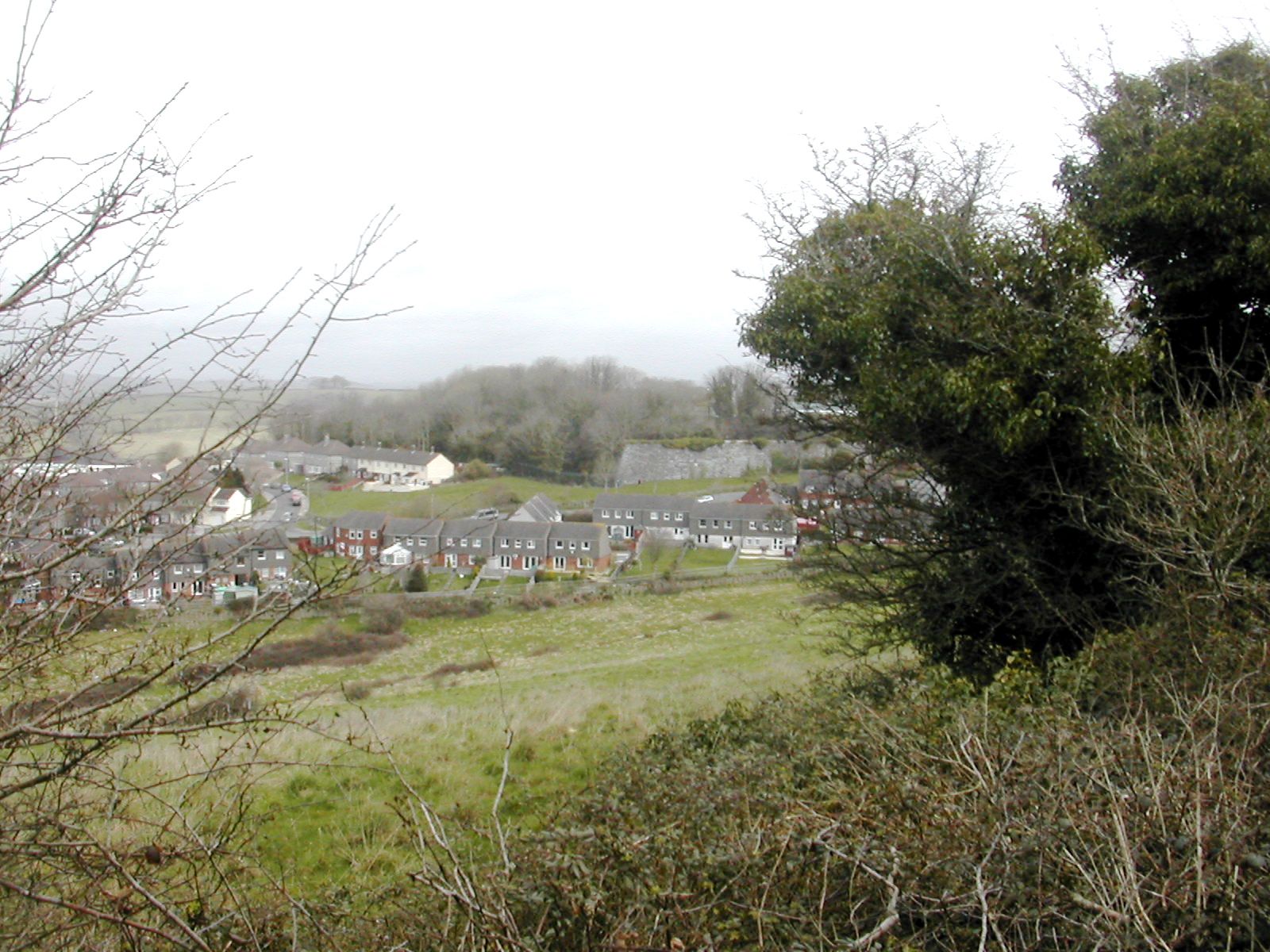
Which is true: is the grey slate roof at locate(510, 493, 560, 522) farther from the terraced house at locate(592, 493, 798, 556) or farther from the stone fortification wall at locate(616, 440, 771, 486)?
the stone fortification wall at locate(616, 440, 771, 486)

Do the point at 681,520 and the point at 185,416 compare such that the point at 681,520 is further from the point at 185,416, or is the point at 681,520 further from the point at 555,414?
the point at 185,416

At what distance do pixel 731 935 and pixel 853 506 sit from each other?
20.5 ft

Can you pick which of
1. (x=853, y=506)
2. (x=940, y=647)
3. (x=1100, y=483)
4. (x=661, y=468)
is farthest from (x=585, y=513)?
(x=1100, y=483)

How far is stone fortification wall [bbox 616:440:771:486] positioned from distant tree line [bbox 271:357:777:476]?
31 cm

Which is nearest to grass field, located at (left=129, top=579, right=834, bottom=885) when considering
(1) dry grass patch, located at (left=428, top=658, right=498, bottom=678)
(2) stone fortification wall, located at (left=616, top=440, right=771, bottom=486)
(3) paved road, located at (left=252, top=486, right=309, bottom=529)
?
(1) dry grass patch, located at (left=428, top=658, right=498, bottom=678)

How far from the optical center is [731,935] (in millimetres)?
2820

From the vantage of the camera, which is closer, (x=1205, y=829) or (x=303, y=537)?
(x=1205, y=829)

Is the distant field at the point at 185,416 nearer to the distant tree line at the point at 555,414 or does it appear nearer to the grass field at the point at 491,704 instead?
the grass field at the point at 491,704

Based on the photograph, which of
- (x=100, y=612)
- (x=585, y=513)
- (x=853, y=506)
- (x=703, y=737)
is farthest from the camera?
(x=585, y=513)

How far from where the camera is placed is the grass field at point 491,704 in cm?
525

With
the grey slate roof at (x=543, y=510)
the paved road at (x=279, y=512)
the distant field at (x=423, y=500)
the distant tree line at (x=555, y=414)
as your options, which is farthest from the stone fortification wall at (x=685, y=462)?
the paved road at (x=279, y=512)

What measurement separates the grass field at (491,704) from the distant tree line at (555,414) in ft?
10.4

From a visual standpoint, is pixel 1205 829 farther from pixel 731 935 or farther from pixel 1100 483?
pixel 1100 483

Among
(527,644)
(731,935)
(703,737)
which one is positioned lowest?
(527,644)
